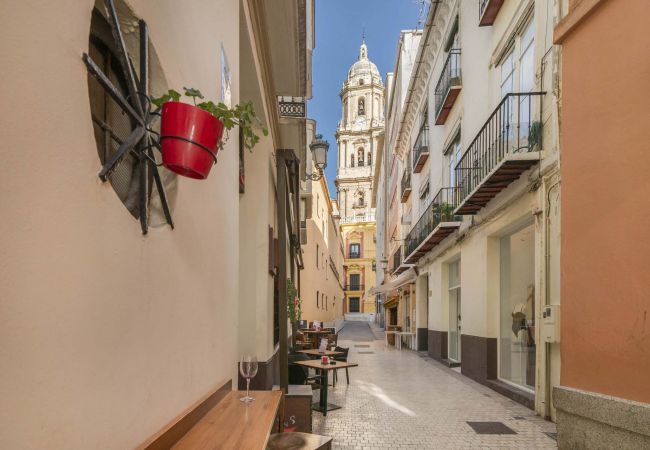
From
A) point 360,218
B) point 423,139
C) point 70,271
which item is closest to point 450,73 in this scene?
point 423,139

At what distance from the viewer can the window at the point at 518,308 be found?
24.3ft

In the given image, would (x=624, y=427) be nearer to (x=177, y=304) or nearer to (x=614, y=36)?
(x=614, y=36)

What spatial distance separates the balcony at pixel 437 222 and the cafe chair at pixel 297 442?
8.58 metres

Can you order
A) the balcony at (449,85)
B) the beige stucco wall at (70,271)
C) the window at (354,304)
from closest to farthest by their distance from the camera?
1. the beige stucco wall at (70,271)
2. the balcony at (449,85)
3. the window at (354,304)

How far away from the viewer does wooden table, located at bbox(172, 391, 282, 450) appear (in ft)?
6.40

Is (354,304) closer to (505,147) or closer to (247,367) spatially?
(505,147)

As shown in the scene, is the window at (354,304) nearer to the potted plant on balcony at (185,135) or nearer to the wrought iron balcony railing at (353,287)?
the wrought iron balcony railing at (353,287)

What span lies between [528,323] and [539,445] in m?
2.82

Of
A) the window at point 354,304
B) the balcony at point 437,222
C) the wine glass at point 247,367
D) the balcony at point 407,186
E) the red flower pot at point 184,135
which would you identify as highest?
the balcony at point 407,186

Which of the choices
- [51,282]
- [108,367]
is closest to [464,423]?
[108,367]

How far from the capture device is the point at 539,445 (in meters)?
4.99

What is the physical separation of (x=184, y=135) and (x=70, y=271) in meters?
0.71

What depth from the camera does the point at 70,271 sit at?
118 cm

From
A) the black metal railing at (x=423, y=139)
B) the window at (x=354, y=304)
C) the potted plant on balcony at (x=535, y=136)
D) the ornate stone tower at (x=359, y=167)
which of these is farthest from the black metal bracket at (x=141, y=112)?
the window at (x=354, y=304)
